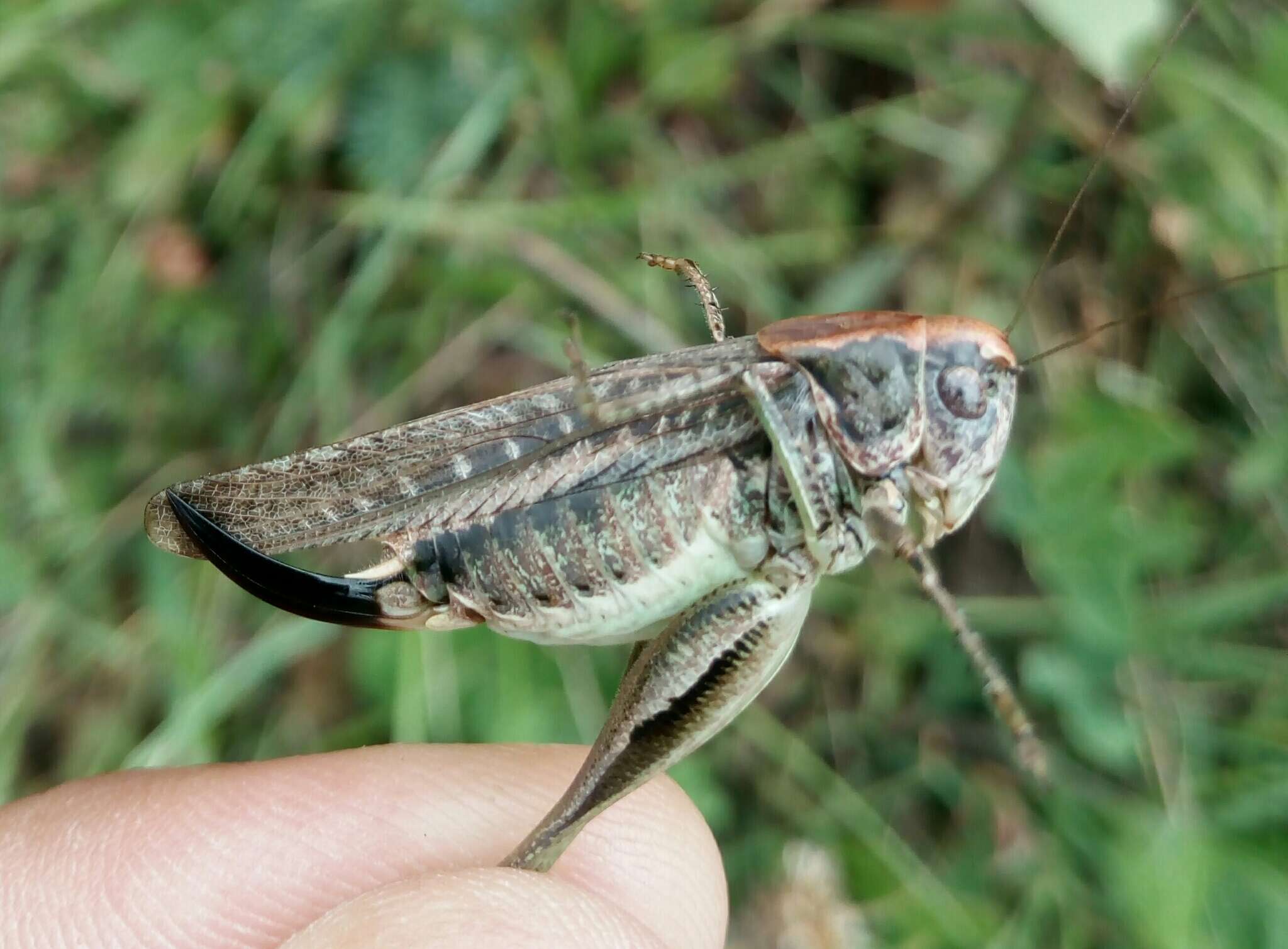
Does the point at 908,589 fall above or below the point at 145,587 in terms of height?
below

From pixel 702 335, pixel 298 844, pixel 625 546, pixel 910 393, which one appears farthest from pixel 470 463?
pixel 702 335

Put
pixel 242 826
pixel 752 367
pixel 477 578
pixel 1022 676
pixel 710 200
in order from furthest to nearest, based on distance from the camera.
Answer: pixel 710 200 → pixel 1022 676 → pixel 242 826 → pixel 477 578 → pixel 752 367

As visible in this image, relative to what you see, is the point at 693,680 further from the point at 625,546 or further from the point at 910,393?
the point at 910,393

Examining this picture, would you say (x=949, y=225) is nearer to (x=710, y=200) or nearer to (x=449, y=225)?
(x=710, y=200)

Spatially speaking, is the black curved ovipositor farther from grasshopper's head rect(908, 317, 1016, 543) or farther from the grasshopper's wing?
grasshopper's head rect(908, 317, 1016, 543)

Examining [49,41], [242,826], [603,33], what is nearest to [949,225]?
[603,33]

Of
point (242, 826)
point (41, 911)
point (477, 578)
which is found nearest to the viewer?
point (477, 578)

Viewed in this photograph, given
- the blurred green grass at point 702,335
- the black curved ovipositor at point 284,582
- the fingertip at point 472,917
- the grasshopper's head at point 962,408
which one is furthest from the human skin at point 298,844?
the grasshopper's head at point 962,408

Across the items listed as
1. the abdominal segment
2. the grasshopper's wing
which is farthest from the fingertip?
the grasshopper's wing
